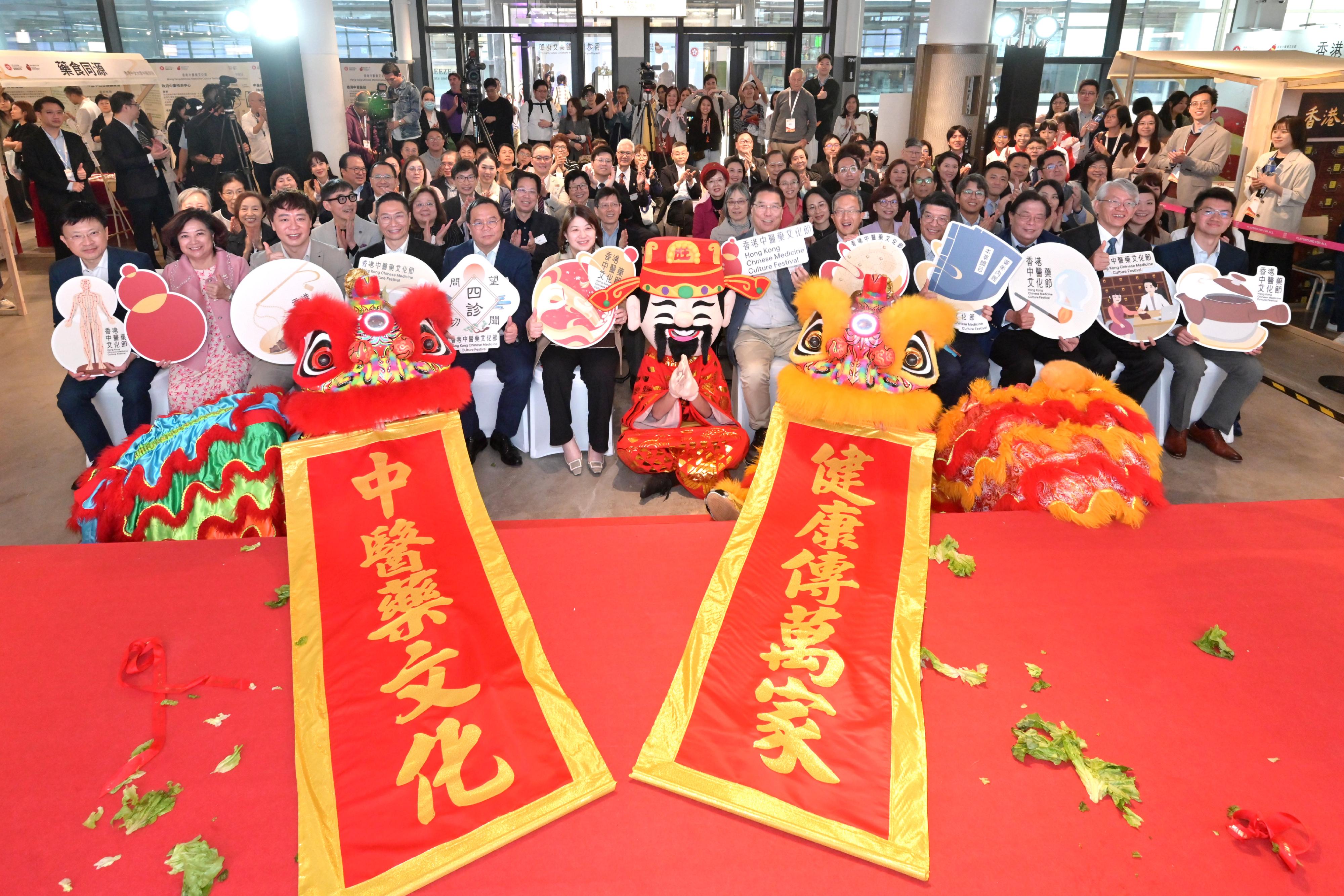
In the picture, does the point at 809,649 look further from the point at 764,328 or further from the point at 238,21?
the point at 238,21

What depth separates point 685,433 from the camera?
138 inches

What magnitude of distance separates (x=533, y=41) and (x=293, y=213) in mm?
8590

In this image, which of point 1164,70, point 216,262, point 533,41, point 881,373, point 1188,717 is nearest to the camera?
point 1188,717

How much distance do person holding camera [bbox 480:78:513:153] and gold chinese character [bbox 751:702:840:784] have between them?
830 centimetres

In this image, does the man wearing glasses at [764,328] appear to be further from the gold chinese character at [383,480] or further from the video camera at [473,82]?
the video camera at [473,82]

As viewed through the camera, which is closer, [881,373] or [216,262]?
[881,373]

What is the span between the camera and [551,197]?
5633mm

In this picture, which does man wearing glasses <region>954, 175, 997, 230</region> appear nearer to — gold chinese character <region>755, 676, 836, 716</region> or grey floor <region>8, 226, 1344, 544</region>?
grey floor <region>8, 226, 1344, 544</region>

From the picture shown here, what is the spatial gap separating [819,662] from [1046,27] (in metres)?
11.5

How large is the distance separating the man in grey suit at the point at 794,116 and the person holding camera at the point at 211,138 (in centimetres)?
482

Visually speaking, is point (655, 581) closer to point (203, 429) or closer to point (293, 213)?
point (203, 429)

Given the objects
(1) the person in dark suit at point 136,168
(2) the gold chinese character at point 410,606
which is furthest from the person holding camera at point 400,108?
(2) the gold chinese character at point 410,606

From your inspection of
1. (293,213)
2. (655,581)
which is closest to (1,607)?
(655,581)

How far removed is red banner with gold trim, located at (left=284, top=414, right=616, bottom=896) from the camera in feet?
5.44
